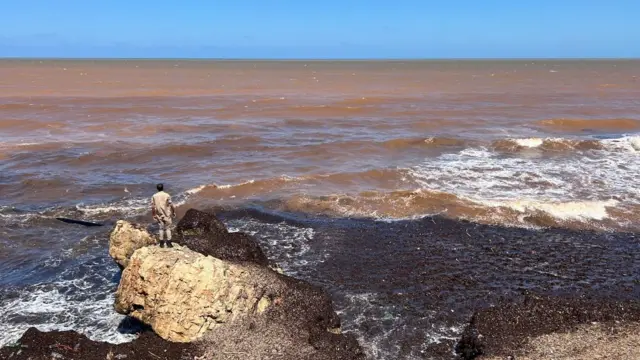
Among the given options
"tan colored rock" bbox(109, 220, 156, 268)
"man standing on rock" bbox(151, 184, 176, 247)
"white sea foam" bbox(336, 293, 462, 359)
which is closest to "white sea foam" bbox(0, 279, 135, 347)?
"tan colored rock" bbox(109, 220, 156, 268)

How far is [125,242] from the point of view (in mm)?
13750

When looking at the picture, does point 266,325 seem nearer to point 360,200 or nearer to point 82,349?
point 82,349

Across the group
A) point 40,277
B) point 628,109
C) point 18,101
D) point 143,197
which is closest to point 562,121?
point 628,109

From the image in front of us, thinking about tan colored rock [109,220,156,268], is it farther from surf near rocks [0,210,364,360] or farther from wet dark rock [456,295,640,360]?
wet dark rock [456,295,640,360]

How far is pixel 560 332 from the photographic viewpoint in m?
10.7

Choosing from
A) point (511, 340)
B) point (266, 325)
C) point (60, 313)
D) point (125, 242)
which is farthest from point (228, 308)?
point (511, 340)

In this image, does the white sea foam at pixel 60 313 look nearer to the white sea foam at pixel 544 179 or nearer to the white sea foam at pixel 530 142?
the white sea foam at pixel 544 179

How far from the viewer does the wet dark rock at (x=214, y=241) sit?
13.8 m

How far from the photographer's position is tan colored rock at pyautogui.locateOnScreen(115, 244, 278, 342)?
1111 centimetres

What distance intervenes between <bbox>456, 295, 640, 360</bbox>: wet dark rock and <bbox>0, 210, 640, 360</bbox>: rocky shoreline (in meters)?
0.02

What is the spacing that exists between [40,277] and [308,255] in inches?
302

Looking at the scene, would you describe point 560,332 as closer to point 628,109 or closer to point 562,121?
point 562,121

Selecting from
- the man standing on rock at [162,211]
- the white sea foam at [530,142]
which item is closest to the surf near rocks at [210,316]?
the man standing on rock at [162,211]

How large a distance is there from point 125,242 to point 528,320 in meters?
10.1
